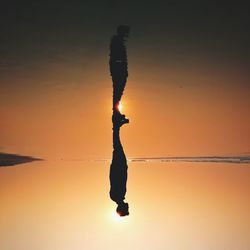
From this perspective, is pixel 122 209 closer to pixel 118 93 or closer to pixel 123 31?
pixel 118 93

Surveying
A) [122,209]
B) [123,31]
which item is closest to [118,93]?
[123,31]

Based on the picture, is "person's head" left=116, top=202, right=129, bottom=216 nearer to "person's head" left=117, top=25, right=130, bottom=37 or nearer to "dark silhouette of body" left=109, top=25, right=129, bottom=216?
"dark silhouette of body" left=109, top=25, right=129, bottom=216

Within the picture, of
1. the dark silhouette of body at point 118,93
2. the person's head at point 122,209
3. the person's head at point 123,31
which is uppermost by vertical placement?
the person's head at point 123,31

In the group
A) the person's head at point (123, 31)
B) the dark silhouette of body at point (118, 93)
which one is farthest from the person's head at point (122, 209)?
the person's head at point (123, 31)

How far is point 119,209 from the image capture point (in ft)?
12.3

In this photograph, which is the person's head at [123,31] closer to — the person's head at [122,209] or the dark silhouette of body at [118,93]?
the dark silhouette of body at [118,93]

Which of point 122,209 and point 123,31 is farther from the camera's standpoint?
point 123,31

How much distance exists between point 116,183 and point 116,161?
0.25 metres

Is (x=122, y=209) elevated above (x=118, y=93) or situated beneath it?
situated beneath

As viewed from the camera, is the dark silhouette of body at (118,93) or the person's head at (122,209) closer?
the dark silhouette of body at (118,93)

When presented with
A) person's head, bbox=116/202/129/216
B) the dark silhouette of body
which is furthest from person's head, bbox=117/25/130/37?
person's head, bbox=116/202/129/216

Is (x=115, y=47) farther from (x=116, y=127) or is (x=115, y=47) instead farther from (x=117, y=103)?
(x=116, y=127)

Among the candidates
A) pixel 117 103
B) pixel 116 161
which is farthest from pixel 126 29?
pixel 116 161

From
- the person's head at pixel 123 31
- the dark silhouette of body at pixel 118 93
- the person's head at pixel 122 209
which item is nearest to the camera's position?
the dark silhouette of body at pixel 118 93
